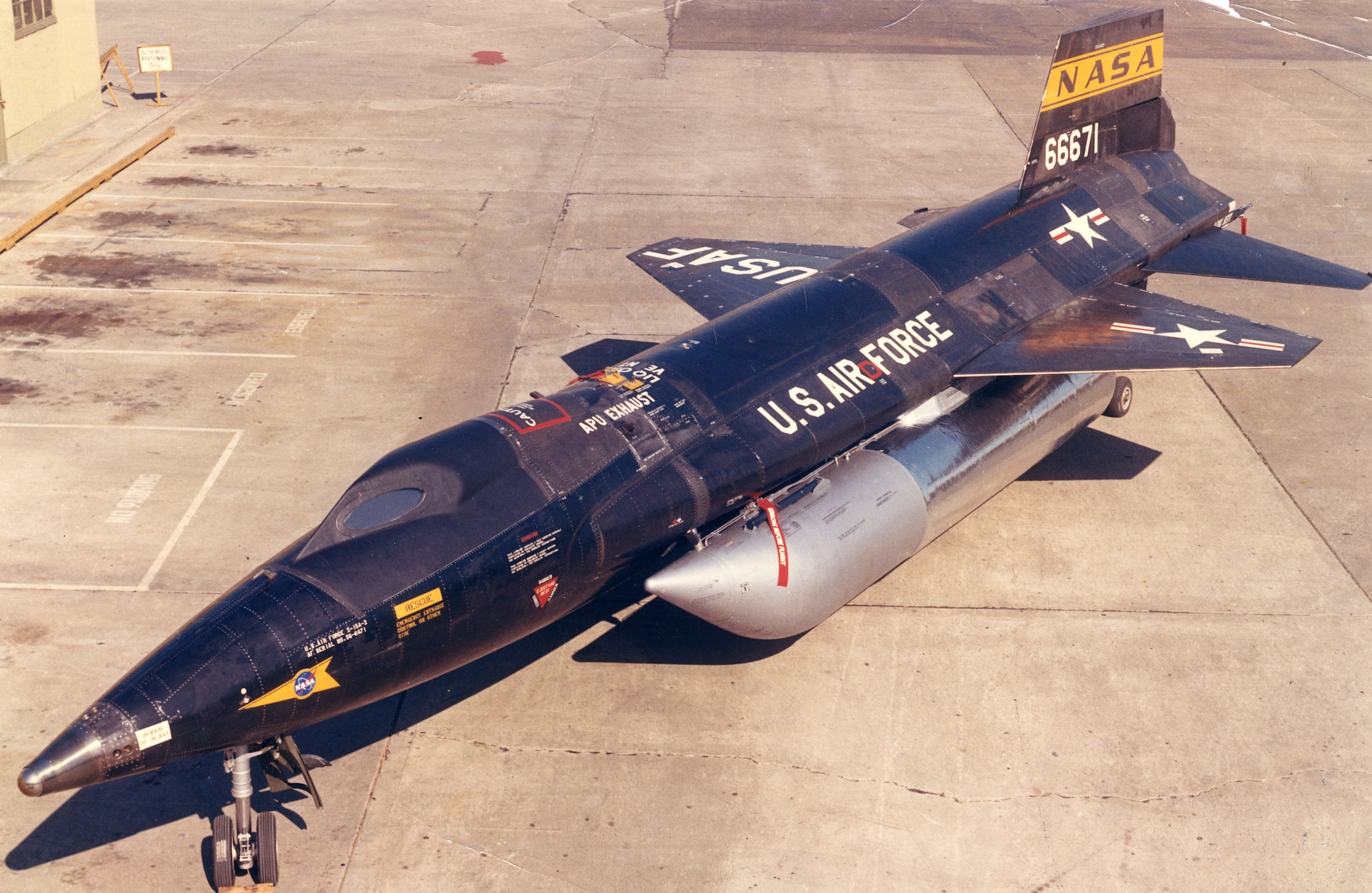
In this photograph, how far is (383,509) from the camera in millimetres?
12828

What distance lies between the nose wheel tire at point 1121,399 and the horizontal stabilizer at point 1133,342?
136cm

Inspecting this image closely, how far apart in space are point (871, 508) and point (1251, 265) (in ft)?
33.9

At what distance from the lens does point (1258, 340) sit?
720 inches

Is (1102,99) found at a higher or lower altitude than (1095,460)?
higher

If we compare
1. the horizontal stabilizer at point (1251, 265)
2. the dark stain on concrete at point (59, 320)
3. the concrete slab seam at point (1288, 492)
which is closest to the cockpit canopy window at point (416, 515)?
the concrete slab seam at point (1288, 492)

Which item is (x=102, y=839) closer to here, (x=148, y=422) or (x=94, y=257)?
(x=148, y=422)

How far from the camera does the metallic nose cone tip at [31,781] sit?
10375mm

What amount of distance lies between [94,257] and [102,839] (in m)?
17.4

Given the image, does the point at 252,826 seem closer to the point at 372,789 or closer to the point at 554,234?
the point at 372,789

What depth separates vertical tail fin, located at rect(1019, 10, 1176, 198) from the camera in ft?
68.0

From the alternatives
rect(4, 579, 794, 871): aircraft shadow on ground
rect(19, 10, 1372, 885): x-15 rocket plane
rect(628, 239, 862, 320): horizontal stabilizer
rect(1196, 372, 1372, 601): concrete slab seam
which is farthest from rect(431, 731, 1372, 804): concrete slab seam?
rect(628, 239, 862, 320): horizontal stabilizer

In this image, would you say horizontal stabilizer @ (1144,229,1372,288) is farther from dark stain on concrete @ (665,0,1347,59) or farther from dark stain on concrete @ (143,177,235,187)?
dark stain on concrete @ (143,177,235,187)

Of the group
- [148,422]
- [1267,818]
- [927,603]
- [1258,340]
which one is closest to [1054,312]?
[1258,340]

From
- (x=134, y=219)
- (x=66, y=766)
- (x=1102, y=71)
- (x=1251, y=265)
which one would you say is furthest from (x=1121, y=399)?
(x=134, y=219)
